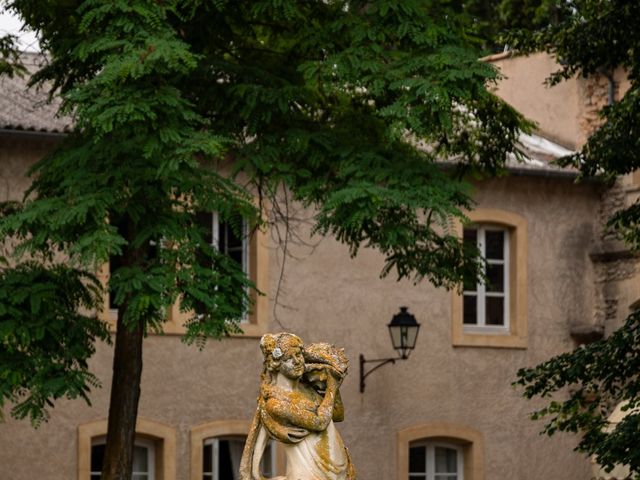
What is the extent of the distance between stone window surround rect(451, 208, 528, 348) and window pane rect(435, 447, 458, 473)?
1.60m

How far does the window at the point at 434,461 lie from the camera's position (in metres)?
32.4

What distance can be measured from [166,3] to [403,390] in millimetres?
11190

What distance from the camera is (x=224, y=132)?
2277 centimetres

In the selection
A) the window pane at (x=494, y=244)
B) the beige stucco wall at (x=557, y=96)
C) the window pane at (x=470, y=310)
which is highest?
the beige stucco wall at (x=557, y=96)

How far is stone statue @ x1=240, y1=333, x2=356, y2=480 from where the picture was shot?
14.9 m

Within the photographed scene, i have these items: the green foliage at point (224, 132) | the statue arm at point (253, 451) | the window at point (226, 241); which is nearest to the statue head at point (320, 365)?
the statue arm at point (253, 451)

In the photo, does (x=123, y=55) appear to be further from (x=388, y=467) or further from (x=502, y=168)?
(x=388, y=467)

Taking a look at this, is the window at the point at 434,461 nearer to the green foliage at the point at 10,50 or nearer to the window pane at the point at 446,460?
the window pane at the point at 446,460

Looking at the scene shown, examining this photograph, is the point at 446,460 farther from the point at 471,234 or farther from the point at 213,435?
the point at 213,435

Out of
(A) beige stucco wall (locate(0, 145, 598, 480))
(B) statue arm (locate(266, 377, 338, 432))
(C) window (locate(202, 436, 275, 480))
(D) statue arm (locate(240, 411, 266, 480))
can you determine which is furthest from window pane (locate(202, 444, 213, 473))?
(B) statue arm (locate(266, 377, 338, 432))

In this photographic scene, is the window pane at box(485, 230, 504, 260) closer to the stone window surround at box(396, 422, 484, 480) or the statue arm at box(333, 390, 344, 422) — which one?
the stone window surround at box(396, 422, 484, 480)

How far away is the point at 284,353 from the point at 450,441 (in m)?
18.1

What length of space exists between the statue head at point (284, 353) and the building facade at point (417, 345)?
1361cm

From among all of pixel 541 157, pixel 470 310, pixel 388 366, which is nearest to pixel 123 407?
pixel 388 366
